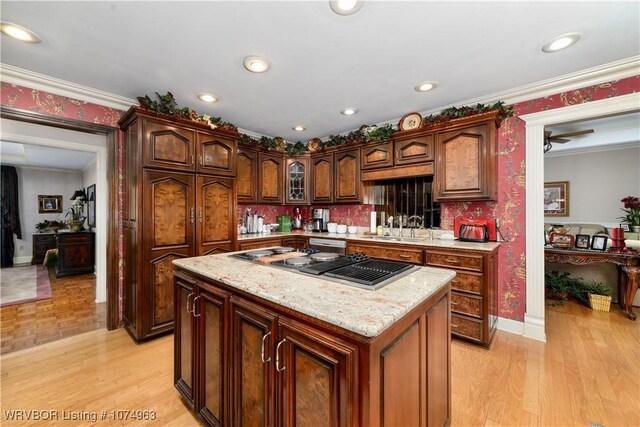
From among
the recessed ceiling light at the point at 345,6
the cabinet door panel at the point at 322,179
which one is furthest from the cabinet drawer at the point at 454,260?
the recessed ceiling light at the point at 345,6

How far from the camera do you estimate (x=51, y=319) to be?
3.05 metres

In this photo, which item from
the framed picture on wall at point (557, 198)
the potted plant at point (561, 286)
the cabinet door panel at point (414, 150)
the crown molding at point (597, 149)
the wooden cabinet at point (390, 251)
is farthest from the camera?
the framed picture on wall at point (557, 198)

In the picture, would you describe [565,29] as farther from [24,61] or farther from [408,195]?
[24,61]

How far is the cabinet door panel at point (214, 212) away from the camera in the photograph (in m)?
2.85

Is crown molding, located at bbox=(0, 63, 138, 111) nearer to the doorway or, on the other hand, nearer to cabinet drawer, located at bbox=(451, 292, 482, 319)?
cabinet drawer, located at bbox=(451, 292, 482, 319)

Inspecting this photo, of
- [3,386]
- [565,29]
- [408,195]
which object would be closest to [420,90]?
[565,29]

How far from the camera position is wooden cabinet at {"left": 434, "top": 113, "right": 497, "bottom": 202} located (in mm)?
2631

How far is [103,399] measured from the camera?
5.85 feet

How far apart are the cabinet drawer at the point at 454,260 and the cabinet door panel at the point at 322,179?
1804 millimetres

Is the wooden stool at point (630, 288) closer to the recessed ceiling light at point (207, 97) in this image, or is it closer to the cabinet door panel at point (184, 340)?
the cabinet door panel at point (184, 340)

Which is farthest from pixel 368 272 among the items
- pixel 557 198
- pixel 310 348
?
pixel 557 198

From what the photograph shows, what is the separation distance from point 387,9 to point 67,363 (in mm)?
3720

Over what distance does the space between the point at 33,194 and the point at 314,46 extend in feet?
27.8

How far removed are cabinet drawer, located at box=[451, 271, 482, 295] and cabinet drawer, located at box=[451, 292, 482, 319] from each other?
2.5 inches
